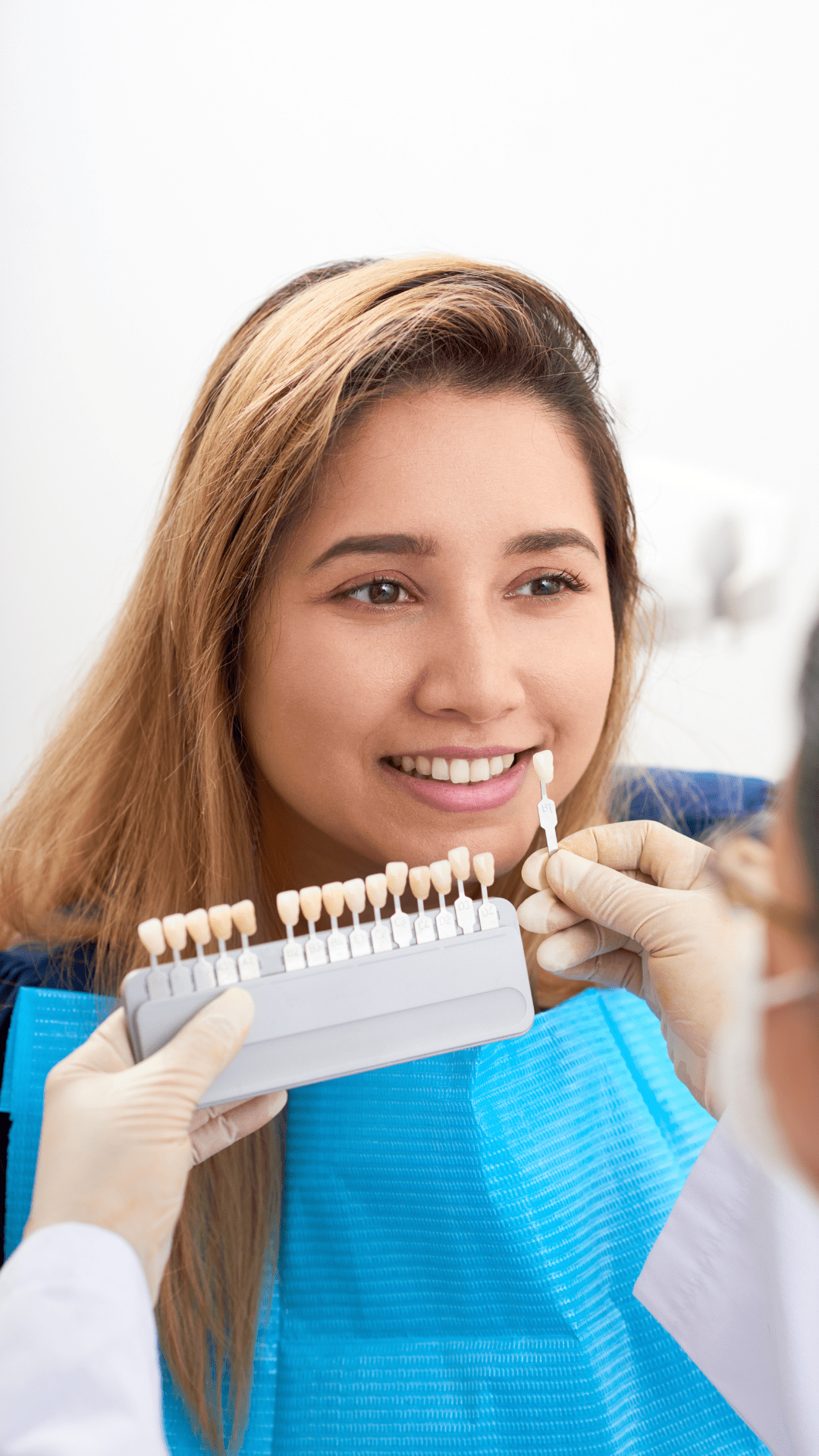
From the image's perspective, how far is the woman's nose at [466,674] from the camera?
917 millimetres

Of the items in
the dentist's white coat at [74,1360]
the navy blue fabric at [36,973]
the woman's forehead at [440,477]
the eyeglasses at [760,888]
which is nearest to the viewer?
the eyeglasses at [760,888]

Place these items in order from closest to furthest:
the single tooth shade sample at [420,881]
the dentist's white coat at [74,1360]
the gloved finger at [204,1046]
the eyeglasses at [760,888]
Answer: the eyeglasses at [760,888] < the dentist's white coat at [74,1360] < the gloved finger at [204,1046] < the single tooth shade sample at [420,881]

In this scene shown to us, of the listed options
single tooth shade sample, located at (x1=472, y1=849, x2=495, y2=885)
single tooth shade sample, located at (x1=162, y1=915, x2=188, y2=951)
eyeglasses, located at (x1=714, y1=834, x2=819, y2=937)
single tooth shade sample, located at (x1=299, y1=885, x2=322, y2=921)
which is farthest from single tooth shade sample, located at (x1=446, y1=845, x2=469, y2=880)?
eyeglasses, located at (x1=714, y1=834, x2=819, y2=937)

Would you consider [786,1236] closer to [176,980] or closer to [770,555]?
[176,980]

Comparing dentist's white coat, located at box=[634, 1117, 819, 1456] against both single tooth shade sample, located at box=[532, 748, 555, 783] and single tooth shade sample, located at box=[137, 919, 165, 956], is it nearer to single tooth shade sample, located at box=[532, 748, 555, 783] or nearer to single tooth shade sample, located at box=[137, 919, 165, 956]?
single tooth shade sample, located at box=[532, 748, 555, 783]

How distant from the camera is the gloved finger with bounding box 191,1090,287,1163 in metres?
0.86

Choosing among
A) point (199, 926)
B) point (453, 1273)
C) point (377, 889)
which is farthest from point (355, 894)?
point (453, 1273)

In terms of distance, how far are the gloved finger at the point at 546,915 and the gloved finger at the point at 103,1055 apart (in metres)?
0.35

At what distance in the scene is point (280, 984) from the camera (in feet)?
2.53

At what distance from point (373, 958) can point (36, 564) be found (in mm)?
1147

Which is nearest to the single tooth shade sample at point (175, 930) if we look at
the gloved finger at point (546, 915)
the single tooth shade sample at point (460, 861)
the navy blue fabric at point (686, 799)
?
the single tooth shade sample at point (460, 861)

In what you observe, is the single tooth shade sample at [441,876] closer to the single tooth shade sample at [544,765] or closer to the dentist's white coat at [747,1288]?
the single tooth shade sample at [544,765]

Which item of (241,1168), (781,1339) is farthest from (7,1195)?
(781,1339)

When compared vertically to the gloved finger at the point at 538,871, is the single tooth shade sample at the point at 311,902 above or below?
above
